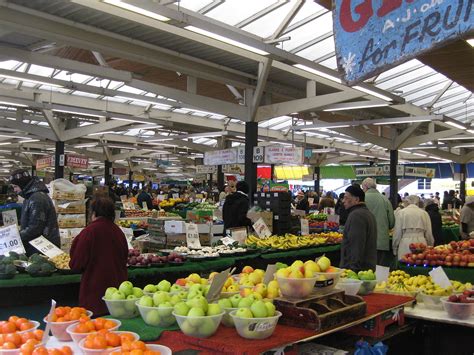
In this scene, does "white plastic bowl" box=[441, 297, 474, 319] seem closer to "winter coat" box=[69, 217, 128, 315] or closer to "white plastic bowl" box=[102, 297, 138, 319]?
"white plastic bowl" box=[102, 297, 138, 319]

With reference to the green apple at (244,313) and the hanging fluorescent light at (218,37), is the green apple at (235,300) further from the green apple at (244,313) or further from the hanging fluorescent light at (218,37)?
the hanging fluorescent light at (218,37)

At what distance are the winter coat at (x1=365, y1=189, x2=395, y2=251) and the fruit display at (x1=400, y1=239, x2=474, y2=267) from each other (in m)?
0.72

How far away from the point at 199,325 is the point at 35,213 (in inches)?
142

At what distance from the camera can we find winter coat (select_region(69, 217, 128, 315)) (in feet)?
14.2

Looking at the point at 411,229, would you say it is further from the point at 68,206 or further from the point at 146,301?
the point at 146,301

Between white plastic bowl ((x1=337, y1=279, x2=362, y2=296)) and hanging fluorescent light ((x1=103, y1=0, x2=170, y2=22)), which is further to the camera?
hanging fluorescent light ((x1=103, y1=0, x2=170, y2=22))

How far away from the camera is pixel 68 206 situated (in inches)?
301

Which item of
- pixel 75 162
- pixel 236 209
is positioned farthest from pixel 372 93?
pixel 75 162

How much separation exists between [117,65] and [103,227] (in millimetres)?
7383

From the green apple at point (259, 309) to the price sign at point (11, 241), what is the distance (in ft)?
11.5

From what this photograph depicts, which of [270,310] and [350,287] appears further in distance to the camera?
[350,287]

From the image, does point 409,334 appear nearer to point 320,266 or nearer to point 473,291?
point 473,291

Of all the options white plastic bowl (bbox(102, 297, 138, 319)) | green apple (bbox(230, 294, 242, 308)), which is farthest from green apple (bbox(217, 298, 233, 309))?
white plastic bowl (bbox(102, 297, 138, 319))

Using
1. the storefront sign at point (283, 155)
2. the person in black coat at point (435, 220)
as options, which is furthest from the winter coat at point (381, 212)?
the storefront sign at point (283, 155)
